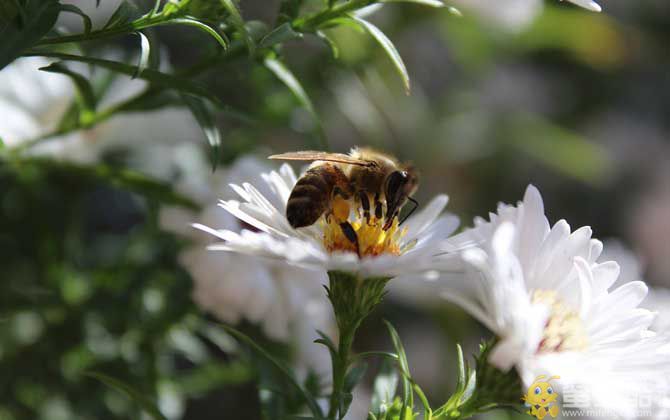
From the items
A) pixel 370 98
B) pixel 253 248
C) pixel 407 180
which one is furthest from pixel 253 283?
pixel 370 98

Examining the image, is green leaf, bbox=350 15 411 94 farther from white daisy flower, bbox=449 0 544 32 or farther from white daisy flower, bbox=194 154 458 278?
Result: white daisy flower, bbox=449 0 544 32

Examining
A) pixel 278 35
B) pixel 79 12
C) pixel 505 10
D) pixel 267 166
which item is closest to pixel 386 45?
pixel 278 35

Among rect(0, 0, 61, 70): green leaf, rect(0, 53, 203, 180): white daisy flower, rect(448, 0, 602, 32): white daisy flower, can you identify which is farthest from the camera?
rect(448, 0, 602, 32): white daisy flower

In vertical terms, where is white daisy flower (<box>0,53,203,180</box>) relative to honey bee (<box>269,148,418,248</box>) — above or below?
below

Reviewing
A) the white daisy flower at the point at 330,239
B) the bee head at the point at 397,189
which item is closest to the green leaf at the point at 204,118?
the white daisy flower at the point at 330,239

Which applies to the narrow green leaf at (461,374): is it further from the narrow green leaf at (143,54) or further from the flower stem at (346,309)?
the narrow green leaf at (143,54)

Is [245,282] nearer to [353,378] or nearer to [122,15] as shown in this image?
[353,378]

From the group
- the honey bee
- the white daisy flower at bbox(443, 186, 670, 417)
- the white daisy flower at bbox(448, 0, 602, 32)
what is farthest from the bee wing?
the white daisy flower at bbox(448, 0, 602, 32)
